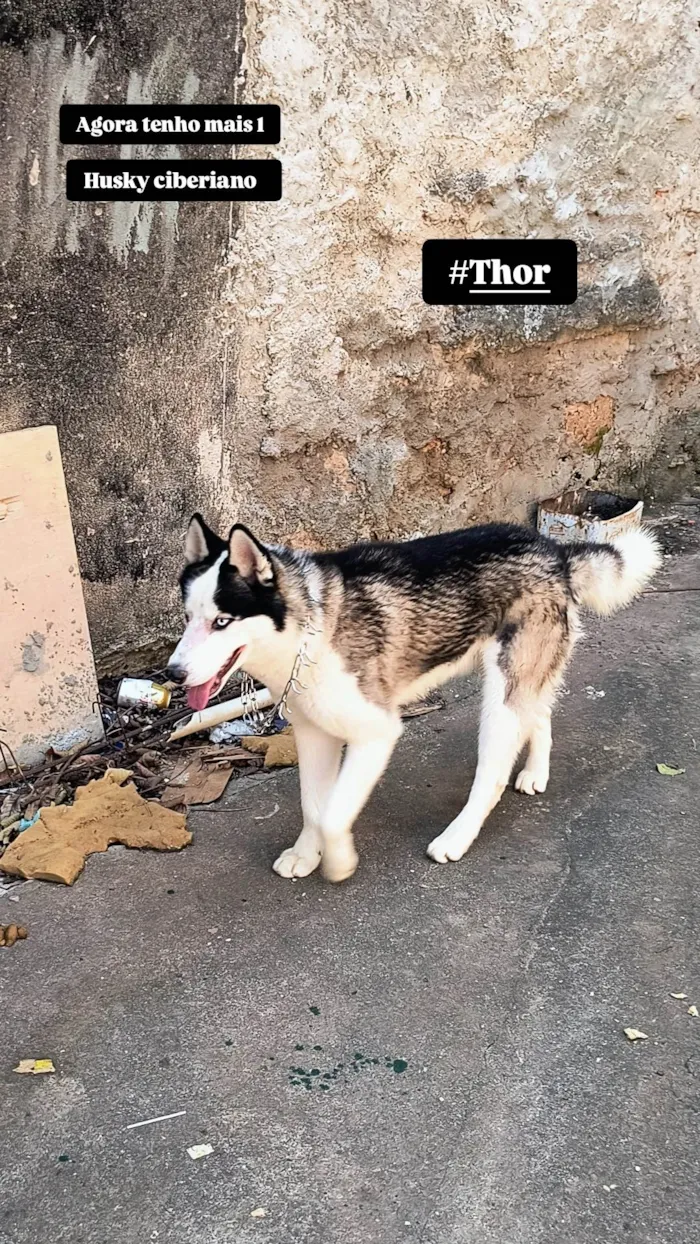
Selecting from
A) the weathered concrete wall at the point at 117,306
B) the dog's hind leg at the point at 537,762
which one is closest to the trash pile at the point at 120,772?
the weathered concrete wall at the point at 117,306

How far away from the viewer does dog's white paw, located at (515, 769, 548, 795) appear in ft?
14.1

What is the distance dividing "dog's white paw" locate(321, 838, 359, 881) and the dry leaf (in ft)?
3.46

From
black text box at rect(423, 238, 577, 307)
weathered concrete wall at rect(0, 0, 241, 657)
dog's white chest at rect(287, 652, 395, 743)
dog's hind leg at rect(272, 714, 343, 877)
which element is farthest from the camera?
black text box at rect(423, 238, 577, 307)

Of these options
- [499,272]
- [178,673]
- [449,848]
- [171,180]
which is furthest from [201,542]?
[499,272]

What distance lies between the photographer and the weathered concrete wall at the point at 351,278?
14.0 ft

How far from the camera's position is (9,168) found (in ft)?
13.0

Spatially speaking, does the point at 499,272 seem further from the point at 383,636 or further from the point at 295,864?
the point at 295,864

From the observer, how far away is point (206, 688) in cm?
329

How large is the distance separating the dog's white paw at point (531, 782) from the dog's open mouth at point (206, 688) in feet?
4.86

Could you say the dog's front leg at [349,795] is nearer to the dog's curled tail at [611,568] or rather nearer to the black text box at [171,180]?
the dog's curled tail at [611,568]

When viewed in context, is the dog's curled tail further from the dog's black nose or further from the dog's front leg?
the dog's black nose

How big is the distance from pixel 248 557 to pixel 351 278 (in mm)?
2310

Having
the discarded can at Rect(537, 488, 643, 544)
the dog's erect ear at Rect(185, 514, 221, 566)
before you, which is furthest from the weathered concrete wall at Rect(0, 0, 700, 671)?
the dog's erect ear at Rect(185, 514, 221, 566)

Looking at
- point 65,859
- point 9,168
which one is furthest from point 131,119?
point 65,859
